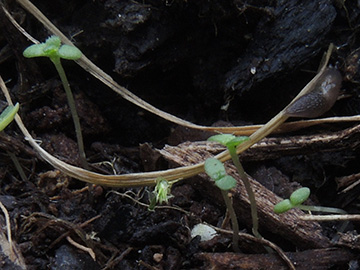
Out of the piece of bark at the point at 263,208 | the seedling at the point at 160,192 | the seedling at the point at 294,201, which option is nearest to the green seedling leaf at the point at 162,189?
the seedling at the point at 160,192

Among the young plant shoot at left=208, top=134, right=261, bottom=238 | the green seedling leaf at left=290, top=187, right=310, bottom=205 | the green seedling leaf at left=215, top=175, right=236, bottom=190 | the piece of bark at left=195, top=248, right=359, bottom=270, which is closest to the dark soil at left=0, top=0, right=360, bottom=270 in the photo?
the piece of bark at left=195, top=248, right=359, bottom=270

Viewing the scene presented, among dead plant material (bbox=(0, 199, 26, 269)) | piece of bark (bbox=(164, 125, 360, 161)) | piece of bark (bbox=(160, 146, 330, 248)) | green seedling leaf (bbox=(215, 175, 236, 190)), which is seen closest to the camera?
green seedling leaf (bbox=(215, 175, 236, 190))

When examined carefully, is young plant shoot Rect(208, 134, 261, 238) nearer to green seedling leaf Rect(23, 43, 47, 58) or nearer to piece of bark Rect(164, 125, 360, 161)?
piece of bark Rect(164, 125, 360, 161)

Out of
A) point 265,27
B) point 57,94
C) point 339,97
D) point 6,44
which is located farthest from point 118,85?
point 339,97

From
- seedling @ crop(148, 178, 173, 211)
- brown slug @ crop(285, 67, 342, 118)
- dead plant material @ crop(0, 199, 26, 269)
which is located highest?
brown slug @ crop(285, 67, 342, 118)

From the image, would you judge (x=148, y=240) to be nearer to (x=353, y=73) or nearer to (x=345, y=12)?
(x=353, y=73)

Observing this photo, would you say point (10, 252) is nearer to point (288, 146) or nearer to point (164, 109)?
point (164, 109)

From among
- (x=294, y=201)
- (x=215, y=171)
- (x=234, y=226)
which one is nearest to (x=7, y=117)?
(x=215, y=171)
